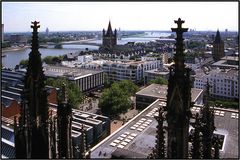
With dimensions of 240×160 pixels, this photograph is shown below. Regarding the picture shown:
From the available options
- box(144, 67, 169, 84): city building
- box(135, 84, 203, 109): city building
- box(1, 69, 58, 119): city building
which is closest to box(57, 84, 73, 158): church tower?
box(1, 69, 58, 119): city building

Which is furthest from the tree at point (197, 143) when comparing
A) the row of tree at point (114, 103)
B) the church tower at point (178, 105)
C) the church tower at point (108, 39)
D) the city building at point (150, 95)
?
the church tower at point (108, 39)

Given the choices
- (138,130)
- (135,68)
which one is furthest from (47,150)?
(135,68)

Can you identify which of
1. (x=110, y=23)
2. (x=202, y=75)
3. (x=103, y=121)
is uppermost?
(x=110, y=23)

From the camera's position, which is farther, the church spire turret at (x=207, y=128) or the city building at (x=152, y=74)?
the city building at (x=152, y=74)

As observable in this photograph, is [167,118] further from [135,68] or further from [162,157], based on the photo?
[135,68]

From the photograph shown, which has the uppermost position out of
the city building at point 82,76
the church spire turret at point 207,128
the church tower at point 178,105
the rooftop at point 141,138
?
the church tower at point 178,105

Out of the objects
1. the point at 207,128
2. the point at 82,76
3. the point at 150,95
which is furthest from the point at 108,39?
the point at 207,128

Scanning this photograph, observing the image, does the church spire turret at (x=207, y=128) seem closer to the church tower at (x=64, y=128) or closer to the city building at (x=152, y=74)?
the church tower at (x=64, y=128)
